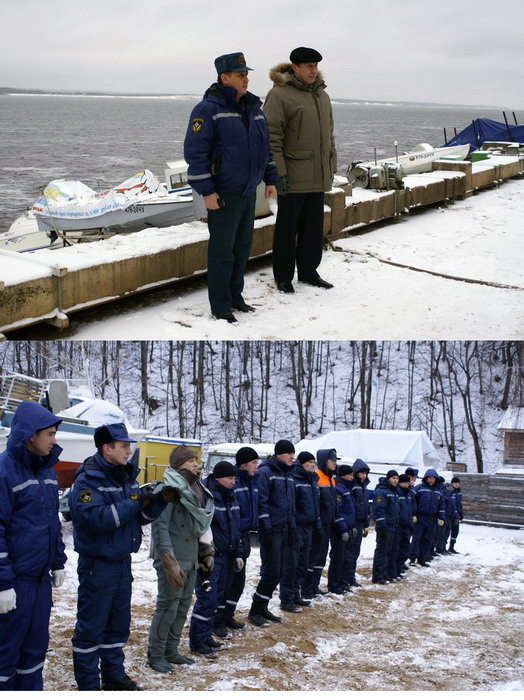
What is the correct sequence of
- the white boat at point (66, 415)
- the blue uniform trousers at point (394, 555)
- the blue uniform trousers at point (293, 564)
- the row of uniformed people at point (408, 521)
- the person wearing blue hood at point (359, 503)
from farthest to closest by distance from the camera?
the white boat at point (66, 415) → the blue uniform trousers at point (394, 555) → the row of uniformed people at point (408, 521) → the person wearing blue hood at point (359, 503) → the blue uniform trousers at point (293, 564)

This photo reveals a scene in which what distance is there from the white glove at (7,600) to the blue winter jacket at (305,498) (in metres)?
2.89

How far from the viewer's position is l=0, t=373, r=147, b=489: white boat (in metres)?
8.21

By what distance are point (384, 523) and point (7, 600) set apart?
4861mm

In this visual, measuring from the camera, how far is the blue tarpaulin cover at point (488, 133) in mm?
22969

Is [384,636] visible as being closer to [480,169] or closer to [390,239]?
[390,239]

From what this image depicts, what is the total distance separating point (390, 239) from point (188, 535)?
439 centimetres

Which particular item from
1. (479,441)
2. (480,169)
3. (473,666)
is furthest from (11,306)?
(479,441)

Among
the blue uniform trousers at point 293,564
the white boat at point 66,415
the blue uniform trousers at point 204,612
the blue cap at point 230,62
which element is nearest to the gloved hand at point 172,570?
the blue uniform trousers at point 204,612

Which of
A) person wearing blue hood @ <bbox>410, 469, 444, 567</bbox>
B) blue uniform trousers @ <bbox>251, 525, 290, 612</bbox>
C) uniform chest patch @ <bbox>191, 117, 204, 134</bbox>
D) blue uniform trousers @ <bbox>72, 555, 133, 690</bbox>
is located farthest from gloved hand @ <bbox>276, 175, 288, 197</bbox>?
person wearing blue hood @ <bbox>410, 469, 444, 567</bbox>

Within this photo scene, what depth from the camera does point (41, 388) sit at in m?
8.58

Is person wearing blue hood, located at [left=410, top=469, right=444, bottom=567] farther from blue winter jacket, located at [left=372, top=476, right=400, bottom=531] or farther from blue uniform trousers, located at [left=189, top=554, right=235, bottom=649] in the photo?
blue uniform trousers, located at [left=189, top=554, right=235, bottom=649]

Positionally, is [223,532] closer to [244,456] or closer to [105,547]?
[244,456]

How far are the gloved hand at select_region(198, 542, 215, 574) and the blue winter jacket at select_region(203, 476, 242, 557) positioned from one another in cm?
34

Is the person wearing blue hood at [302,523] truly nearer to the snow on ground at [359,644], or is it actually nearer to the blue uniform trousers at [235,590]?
the snow on ground at [359,644]
